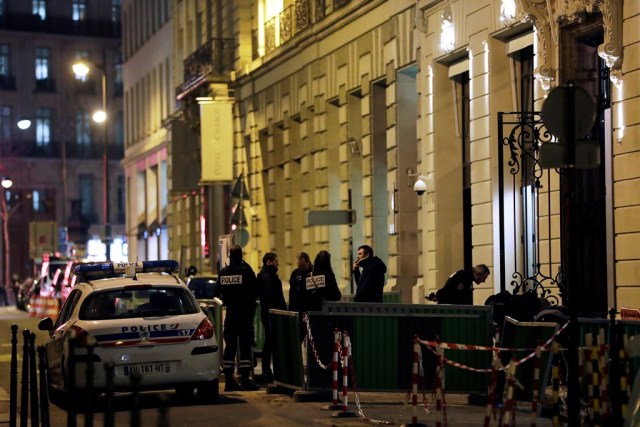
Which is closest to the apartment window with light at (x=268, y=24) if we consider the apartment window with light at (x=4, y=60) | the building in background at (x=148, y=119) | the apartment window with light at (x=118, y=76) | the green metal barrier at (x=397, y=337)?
the building in background at (x=148, y=119)

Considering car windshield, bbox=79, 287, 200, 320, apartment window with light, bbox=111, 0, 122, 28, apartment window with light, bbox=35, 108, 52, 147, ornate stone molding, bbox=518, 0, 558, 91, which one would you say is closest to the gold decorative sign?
ornate stone molding, bbox=518, 0, 558, 91

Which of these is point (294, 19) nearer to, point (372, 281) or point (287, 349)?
point (372, 281)

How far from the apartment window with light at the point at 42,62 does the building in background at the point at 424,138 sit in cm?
4793

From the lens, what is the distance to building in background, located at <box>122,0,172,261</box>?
62.4 meters

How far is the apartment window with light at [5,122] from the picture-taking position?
96681 mm

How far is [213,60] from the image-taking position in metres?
47.3

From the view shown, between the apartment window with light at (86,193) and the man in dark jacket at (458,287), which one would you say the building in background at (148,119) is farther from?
the man in dark jacket at (458,287)

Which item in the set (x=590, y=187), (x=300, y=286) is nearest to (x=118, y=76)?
(x=590, y=187)

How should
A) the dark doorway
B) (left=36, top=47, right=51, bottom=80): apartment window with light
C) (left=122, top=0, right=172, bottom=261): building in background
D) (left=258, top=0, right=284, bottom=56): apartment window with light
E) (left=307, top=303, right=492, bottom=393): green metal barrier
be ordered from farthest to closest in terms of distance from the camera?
(left=36, top=47, right=51, bottom=80): apartment window with light → (left=122, top=0, right=172, bottom=261): building in background → (left=258, top=0, right=284, bottom=56): apartment window with light → the dark doorway → (left=307, top=303, right=492, bottom=393): green metal barrier

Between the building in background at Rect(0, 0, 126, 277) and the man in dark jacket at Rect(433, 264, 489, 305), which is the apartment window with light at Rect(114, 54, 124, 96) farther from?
the man in dark jacket at Rect(433, 264, 489, 305)

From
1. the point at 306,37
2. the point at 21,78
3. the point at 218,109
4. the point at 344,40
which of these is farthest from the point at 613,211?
the point at 21,78

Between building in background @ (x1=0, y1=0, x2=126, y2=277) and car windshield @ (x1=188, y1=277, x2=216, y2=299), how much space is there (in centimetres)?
6229

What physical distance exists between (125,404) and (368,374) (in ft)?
10.8

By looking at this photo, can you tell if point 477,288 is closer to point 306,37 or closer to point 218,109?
point 306,37
